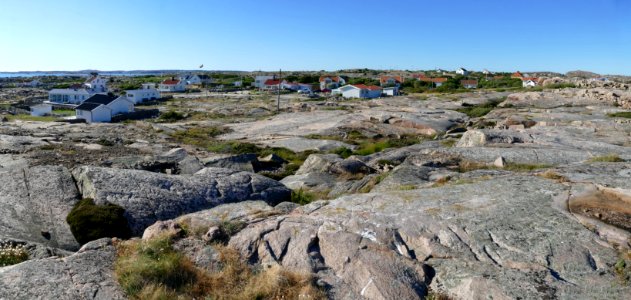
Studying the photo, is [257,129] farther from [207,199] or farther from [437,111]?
[207,199]

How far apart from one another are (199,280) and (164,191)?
9807 mm

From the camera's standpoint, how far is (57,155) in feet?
102

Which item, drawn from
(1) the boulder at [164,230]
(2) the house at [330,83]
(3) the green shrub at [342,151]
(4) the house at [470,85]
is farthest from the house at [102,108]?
(4) the house at [470,85]

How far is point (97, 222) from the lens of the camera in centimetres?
1630

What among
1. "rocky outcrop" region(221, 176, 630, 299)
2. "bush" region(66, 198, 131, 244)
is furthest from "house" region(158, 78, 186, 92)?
"rocky outcrop" region(221, 176, 630, 299)

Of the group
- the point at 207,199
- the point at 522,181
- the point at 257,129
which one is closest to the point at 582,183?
the point at 522,181

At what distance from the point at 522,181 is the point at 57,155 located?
Answer: 101ft

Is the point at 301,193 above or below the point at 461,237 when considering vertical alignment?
below

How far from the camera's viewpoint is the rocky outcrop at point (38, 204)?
1591 centimetres

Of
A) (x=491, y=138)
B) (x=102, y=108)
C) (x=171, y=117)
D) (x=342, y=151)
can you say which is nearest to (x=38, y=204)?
(x=342, y=151)

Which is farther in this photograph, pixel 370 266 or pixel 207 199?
pixel 207 199

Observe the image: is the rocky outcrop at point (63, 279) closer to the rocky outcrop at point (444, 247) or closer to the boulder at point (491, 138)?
the rocky outcrop at point (444, 247)

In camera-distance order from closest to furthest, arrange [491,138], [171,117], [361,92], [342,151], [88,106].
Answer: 1. [491,138]
2. [342,151]
3. [88,106]
4. [171,117]
5. [361,92]

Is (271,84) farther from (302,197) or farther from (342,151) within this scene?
(302,197)
